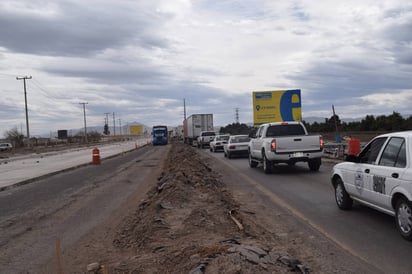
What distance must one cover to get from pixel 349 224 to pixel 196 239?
3103 millimetres

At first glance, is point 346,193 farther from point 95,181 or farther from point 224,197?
point 95,181

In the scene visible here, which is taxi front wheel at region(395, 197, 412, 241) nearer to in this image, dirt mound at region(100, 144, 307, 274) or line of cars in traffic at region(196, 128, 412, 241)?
line of cars in traffic at region(196, 128, 412, 241)

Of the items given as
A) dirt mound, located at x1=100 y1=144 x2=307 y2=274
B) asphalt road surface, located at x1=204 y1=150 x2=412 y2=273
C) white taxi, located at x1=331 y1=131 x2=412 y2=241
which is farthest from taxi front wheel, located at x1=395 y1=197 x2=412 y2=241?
dirt mound, located at x1=100 y1=144 x2=307 y2=274

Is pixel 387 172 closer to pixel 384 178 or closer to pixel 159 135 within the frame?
pixel 384 178

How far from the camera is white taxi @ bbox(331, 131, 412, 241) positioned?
6.81 metres

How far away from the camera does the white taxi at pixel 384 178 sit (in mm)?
6812

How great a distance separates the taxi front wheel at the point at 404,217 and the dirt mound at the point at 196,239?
1920mm

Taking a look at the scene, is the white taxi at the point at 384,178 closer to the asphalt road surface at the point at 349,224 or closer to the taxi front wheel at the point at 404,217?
the taxi front wheel at the point at 404,217

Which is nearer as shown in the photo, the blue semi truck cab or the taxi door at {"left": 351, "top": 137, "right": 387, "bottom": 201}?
the taxi door at {"left": 351, "top": 137, "right": 387, "bottom": 201}

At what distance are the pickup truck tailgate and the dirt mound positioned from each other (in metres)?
6.20

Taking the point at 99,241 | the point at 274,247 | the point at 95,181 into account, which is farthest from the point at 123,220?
the point at 95,181

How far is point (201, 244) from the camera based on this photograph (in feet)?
20.8

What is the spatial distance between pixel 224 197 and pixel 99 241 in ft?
14.3

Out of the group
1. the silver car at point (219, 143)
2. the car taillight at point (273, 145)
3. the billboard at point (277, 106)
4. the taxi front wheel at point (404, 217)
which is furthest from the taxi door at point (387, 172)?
the silver car at point (219, 143)
